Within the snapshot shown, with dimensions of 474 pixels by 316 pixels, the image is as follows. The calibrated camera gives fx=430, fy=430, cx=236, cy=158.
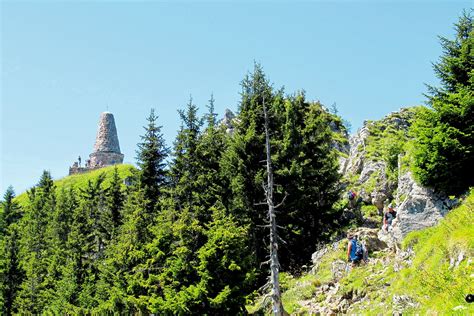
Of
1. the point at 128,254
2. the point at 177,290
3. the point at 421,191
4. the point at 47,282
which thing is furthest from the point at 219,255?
the point at 47,282

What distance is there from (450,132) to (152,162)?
22408 millimetres

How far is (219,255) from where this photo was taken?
24.0 metres

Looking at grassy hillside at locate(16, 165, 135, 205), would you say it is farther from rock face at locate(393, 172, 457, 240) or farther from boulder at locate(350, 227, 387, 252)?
rock face at locate(393, 172, 457, 240)

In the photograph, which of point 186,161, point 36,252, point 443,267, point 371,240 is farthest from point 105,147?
point 443,267

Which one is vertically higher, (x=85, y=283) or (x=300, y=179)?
(x=300, y=179)

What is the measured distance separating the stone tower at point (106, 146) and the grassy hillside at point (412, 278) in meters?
95.1

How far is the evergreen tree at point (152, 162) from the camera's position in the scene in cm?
3425

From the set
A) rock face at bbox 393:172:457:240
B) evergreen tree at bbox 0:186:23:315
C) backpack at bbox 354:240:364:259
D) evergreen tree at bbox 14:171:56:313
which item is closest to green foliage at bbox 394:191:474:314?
rock face at bbox 393:172:457:240

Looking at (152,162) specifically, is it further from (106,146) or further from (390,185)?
(106,146)

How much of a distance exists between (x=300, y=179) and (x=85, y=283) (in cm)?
2135

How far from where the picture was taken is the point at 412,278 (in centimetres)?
1661

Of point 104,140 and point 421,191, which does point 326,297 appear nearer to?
point 421,191

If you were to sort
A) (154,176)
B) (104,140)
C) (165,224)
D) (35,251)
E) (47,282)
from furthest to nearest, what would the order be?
(104,140), (35,251), (47,282), (154,176), (165,224)

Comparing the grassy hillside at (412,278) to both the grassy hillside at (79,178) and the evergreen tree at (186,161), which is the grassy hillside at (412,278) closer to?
the evergreen tree at (186,161)
